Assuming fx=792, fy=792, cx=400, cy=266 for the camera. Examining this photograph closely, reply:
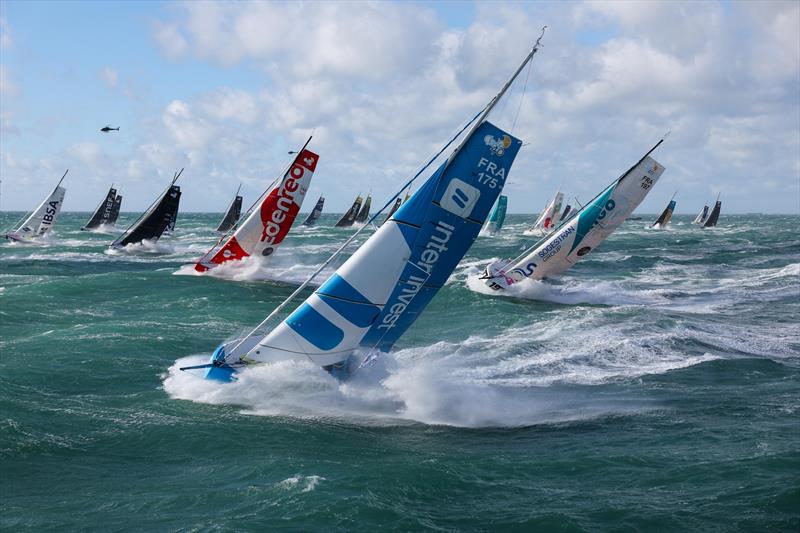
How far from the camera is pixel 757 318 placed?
22.2 meters

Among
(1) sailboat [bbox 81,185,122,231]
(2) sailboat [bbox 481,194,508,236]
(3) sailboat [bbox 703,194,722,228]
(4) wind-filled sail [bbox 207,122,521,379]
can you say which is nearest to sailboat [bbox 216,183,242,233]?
(1) sailboat [bbox 81,185,122,231]

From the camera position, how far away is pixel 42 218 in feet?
157

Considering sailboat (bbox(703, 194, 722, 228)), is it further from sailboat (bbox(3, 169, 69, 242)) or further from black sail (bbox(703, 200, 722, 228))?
sailboat (bbox(3, 169, 69, 242))

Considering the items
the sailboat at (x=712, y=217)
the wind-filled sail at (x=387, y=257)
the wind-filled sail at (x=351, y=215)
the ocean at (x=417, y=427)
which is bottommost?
the ocean at (x=417, y=427)

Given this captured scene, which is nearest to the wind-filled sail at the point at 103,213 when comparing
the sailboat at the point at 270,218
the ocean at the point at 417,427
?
the sailboat at the point at 270,218

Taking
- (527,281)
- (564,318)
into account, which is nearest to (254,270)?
(527,281)

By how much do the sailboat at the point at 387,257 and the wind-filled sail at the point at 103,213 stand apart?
2140 inches

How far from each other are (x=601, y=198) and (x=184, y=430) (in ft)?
62.7

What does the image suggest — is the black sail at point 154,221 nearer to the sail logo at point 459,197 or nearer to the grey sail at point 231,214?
the grey sail at point 231,214

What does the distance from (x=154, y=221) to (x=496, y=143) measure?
1291 inches

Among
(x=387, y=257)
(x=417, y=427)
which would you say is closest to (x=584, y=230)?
(x=387, y=257)

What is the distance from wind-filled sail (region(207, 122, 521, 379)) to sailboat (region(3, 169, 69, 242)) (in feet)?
130

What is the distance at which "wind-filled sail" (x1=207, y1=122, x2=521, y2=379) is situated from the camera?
1230 cm

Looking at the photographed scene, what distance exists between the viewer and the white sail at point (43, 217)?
4734 centimetres
